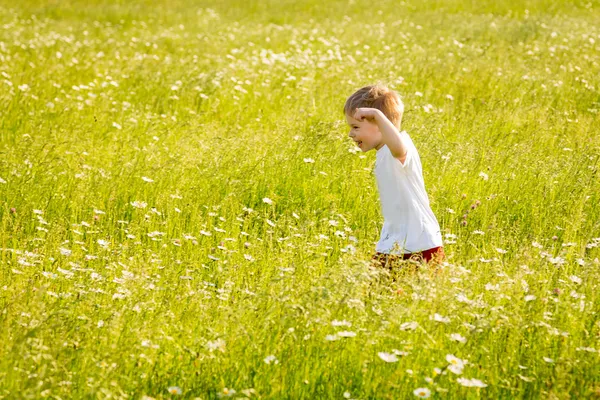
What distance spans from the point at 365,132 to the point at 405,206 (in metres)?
0.47

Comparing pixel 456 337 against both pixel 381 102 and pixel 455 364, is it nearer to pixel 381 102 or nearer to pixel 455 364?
pixel 455 364

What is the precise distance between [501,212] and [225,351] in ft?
9.52

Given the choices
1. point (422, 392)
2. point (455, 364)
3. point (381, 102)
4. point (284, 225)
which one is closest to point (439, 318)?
point (455, 364)

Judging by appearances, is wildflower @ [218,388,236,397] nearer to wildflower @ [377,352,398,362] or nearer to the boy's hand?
wildflower @ [377,352,398,362]

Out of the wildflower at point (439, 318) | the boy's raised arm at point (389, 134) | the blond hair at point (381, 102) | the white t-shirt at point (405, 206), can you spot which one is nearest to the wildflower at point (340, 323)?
the wildflower at point (439, 318)

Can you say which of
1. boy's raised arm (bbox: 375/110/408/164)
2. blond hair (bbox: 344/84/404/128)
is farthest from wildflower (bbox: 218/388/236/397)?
blond hair (bbox: 344/84/404/128)

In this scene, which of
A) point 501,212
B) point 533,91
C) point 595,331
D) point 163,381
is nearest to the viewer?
point 163,381

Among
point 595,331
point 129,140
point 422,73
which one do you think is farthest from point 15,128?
point 595,331

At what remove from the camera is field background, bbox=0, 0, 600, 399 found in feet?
11.2

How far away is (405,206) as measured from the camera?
479cm

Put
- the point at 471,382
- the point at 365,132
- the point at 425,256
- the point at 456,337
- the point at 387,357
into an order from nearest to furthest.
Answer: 1. the point at 471,382
2. the point at 387,357
3. the point at 456,337
4. the point at 425,256
5. the point at 365,132

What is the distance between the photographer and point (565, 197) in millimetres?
5816

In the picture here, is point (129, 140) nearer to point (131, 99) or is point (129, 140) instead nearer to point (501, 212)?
point (131, 99)

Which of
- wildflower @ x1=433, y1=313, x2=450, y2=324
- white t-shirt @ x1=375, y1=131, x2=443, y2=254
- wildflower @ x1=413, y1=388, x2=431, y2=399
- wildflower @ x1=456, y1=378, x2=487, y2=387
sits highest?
white t-shirt @ x1=375, y1=131, x2=443, y2=254
